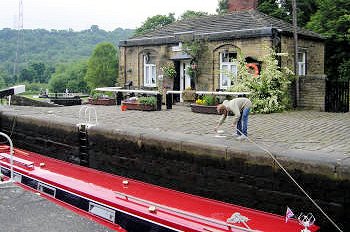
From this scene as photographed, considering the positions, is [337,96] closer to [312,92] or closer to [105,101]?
[312,92]

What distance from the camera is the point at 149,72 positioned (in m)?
18.8

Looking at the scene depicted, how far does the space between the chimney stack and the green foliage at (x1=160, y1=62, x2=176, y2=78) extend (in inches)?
167

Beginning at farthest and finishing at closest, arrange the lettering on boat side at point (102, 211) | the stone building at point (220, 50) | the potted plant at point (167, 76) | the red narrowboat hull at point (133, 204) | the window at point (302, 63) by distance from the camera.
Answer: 1. the potted plant at point (167, 76)
2. the window at point (302, 63)
3. the stone building at point (220, 50)
4. the lettering on boat side at point (102, 211)
5. the red narrowboat hull at point (133, 204)

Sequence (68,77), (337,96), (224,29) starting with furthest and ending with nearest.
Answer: (68,77) < (224,29) < (337,96)

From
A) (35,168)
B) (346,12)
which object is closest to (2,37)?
(346,12)

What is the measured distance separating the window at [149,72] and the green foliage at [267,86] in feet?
17.7

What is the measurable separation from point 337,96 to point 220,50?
4.57 metres

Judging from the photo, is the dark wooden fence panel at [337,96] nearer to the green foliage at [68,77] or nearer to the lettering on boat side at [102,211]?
the lettering on boat side at [102,211]

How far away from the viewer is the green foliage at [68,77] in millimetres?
72938

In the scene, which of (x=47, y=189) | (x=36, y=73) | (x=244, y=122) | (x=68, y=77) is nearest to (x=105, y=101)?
(x=47, y=189)

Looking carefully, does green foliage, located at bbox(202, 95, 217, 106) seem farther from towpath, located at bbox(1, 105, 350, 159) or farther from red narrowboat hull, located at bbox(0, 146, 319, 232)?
red narrowboat hull, located at bbox(0, 146, 319, 232)

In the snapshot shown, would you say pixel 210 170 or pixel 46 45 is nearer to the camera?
pixel 210 170

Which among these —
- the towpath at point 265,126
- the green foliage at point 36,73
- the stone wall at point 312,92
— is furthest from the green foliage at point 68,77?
the stone wall at point 312,92

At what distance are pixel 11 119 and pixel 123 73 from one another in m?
7.48
